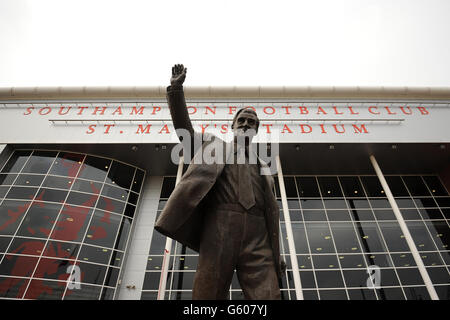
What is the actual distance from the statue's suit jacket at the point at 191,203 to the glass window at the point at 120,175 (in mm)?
11590

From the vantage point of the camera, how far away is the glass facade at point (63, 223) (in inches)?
395

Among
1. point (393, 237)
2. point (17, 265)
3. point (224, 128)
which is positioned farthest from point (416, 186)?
point (17, 265)

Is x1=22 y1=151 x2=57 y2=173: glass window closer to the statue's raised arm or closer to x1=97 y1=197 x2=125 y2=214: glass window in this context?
x1=97 y1=197 x2=125 y2=214: glass window

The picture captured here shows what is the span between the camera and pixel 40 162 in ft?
41.2

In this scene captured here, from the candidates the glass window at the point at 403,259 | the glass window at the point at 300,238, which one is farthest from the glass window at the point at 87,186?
the glass window at the point at 403,259

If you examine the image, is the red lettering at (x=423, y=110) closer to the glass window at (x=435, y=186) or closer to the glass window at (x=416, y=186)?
the glass window at (x=416, y=186)

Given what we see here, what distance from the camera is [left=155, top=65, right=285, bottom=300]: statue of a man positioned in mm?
2299

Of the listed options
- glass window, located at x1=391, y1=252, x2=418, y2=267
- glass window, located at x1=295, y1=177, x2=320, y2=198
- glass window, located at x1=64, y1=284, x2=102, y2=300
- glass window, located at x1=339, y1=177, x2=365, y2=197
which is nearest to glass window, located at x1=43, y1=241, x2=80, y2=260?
glass window, located at x1=64, y1=284, x2=102, y2=300

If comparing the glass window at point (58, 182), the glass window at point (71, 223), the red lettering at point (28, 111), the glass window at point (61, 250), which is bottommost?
the glass window at point (61, 250)

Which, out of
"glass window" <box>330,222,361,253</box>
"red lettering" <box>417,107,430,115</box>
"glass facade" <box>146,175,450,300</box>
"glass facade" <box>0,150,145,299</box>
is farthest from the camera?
"red lettering" <box>417,107,430,115</box>

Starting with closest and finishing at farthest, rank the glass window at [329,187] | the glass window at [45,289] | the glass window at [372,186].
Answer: the glass window at [45,289] < the glass window at [329,187] < the glass window at [372,186]
